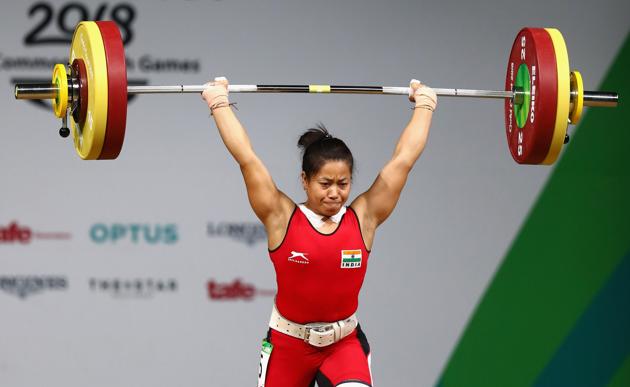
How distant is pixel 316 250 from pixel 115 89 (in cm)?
94

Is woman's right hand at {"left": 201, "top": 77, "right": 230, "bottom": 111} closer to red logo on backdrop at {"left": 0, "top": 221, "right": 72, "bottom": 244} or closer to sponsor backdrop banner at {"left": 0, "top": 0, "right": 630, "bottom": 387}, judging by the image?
sponsor backdrop banner at {"left": 0, "top": 0, "right": 630, "bottom": 387}

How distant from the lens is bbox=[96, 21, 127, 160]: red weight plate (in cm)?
469

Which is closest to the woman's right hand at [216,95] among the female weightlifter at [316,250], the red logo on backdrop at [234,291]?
the female weightlifter at [316,250]

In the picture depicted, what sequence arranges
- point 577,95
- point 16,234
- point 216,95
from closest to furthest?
point 216,95, point 577,95, point 16,234

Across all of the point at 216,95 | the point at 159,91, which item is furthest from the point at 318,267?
the point at 159,91

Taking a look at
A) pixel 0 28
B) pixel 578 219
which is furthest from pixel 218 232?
pixel 578 219

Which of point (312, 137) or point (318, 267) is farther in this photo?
point (312, 137)

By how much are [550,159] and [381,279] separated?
1753 millimetres

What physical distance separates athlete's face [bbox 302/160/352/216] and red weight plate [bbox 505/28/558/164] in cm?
78

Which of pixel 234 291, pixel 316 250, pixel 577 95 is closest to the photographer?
pixel 316 250

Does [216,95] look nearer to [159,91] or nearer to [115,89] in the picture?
[159,91]

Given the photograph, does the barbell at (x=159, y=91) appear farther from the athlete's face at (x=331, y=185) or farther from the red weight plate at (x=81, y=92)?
the athlete's face at (x=331, y=185)

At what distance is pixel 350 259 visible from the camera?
469cm

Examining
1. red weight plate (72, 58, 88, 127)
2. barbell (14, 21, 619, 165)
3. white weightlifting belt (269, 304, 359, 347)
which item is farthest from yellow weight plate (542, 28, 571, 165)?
red weight plate (72, 58, 88, 127)
